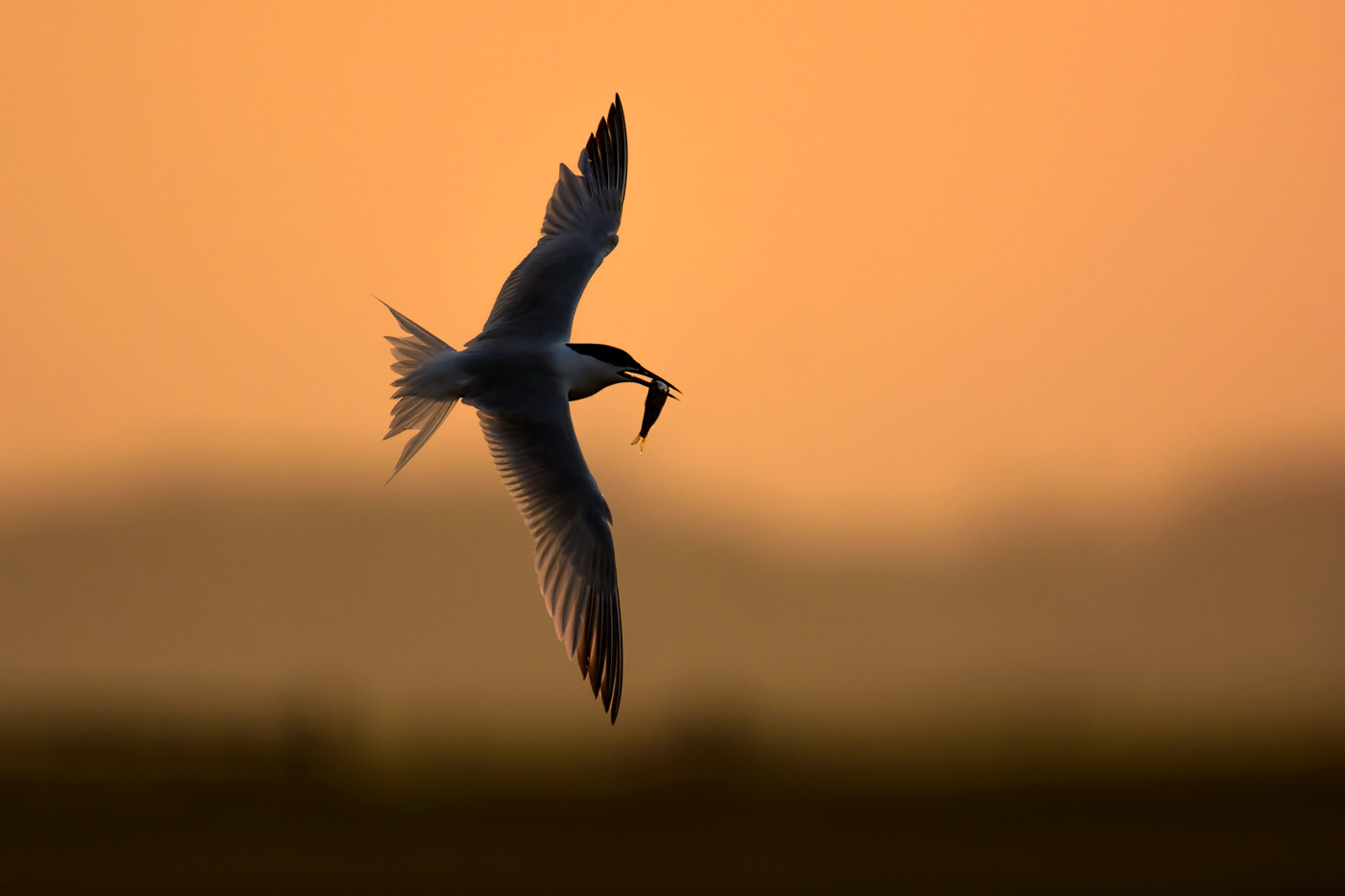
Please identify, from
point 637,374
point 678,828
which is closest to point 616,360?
point 637,374

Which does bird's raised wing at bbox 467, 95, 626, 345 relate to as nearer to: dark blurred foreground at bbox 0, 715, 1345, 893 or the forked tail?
the forked tail

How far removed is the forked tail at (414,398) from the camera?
668cm

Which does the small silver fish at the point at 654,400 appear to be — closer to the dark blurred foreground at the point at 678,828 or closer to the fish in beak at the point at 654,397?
the fish in beak at the point at 654,397

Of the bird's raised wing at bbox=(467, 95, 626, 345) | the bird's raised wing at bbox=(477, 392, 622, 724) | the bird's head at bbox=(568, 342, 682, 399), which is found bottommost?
the bird's raised wing at bbox=(477, 392, 622, 724)

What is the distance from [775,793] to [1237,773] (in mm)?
21760

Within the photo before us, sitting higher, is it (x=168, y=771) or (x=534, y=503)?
(x=168, y=771)

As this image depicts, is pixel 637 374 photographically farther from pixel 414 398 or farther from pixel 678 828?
pixel 678 828

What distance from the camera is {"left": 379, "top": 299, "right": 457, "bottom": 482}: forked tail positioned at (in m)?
6.68

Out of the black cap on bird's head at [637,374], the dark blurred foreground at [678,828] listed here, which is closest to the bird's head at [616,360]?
the black cap on bird's head at [637,374]

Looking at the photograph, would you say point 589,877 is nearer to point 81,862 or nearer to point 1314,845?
point 81,862

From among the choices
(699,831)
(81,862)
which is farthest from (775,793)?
(81,862)

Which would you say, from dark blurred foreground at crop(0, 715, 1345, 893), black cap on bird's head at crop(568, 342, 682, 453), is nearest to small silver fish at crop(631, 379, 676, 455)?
black cap on bird's head at crop(568, 342, 682, 453)

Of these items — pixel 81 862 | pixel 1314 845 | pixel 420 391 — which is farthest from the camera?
pixel 81 862

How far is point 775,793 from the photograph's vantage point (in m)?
63.9
